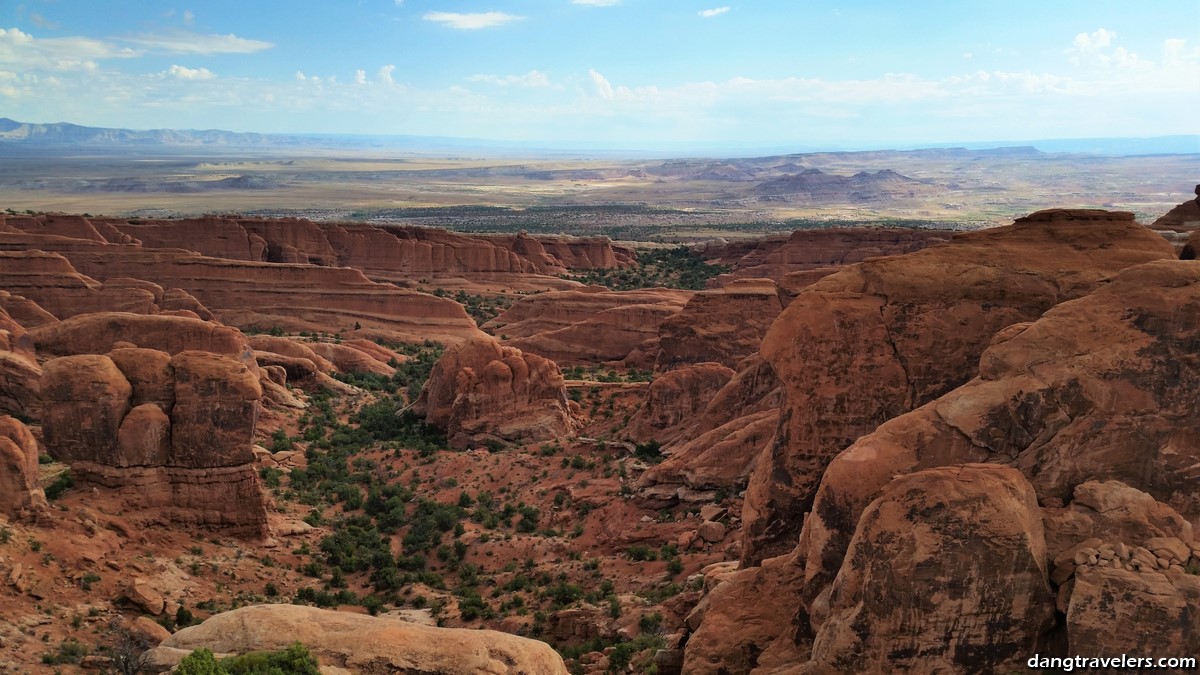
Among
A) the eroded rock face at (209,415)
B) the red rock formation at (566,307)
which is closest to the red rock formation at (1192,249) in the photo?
the eroded rock face at (209,415)

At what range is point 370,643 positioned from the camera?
16781mm

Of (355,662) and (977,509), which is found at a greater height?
(977,509)

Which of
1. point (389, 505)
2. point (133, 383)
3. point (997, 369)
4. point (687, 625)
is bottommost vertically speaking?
point (389, 505)

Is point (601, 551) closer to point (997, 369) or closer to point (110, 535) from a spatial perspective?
point (110, 535)

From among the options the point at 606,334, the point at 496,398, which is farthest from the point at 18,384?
the point at 606,334

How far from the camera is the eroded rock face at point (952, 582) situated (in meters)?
13.2

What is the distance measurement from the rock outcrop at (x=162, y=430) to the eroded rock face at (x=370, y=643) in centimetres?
1027

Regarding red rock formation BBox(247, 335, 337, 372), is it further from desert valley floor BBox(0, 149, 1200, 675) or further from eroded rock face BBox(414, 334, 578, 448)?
eroded rock face BBox(414, 334, 578, 448)

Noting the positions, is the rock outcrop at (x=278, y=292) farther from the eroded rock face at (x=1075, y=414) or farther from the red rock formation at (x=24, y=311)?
the eroded rock face at (x=1075, y=414)

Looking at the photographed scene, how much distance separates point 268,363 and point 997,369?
137 ft

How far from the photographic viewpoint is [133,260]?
6994cm

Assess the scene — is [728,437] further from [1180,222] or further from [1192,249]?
[1180,222]

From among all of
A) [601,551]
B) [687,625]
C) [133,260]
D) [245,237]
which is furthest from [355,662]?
[245,237]

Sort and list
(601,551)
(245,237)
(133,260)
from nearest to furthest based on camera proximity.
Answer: (601,551) → (133,260) → (245,237)
